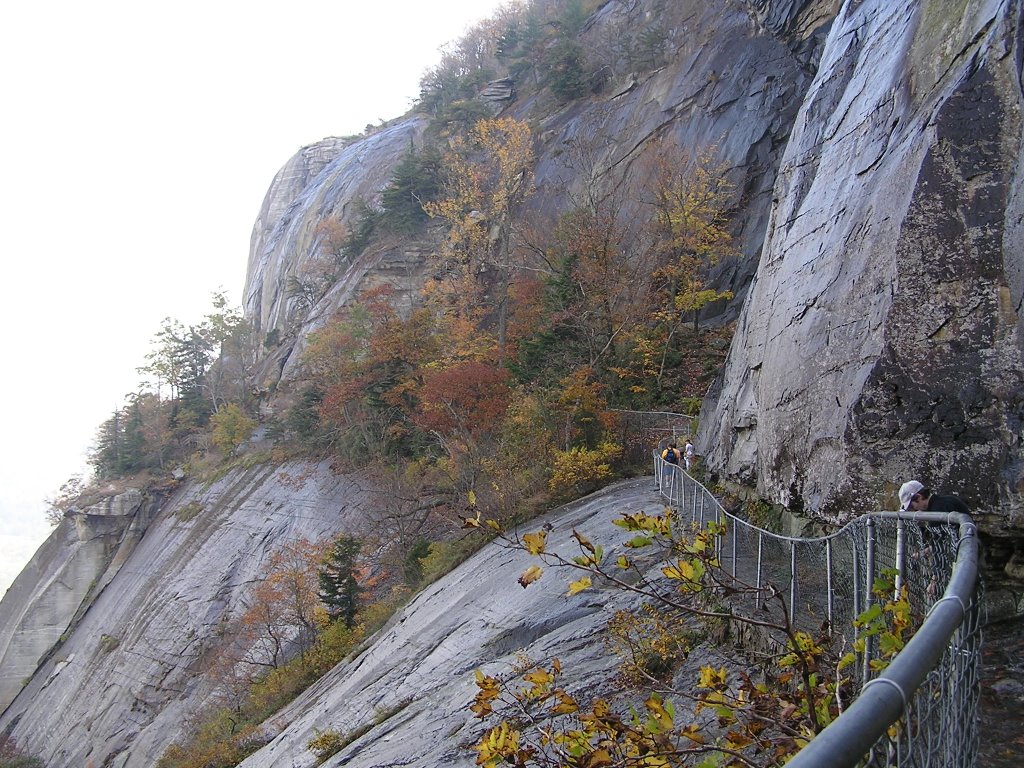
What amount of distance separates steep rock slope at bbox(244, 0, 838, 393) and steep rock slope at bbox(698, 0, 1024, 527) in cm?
2103

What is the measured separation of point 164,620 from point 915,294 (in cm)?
3314

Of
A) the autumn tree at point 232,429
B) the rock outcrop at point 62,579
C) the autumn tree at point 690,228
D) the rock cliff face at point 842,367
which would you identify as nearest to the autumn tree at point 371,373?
the rock cliff face at point 842,367

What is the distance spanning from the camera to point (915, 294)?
7793 mm

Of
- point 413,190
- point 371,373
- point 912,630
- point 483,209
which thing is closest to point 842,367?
point 912,630

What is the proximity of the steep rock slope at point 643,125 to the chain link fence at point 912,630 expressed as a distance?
87.3ft

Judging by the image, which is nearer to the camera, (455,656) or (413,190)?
(455,656)

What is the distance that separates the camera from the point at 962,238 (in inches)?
301

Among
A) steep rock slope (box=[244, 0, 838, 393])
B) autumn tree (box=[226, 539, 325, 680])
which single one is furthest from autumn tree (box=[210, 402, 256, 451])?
autumn tree (box=[226, 539, 325, 680])

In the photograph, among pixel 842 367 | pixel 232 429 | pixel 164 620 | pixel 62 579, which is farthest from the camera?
pixel 232 429

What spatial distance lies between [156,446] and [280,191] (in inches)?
1292

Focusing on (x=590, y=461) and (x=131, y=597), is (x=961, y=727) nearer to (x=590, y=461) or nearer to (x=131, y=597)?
(x=590, y=461)

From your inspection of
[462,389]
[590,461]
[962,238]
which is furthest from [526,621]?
[462,389]

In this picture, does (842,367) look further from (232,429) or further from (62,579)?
(62,579)

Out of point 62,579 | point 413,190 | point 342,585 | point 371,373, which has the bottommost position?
point 62,579
